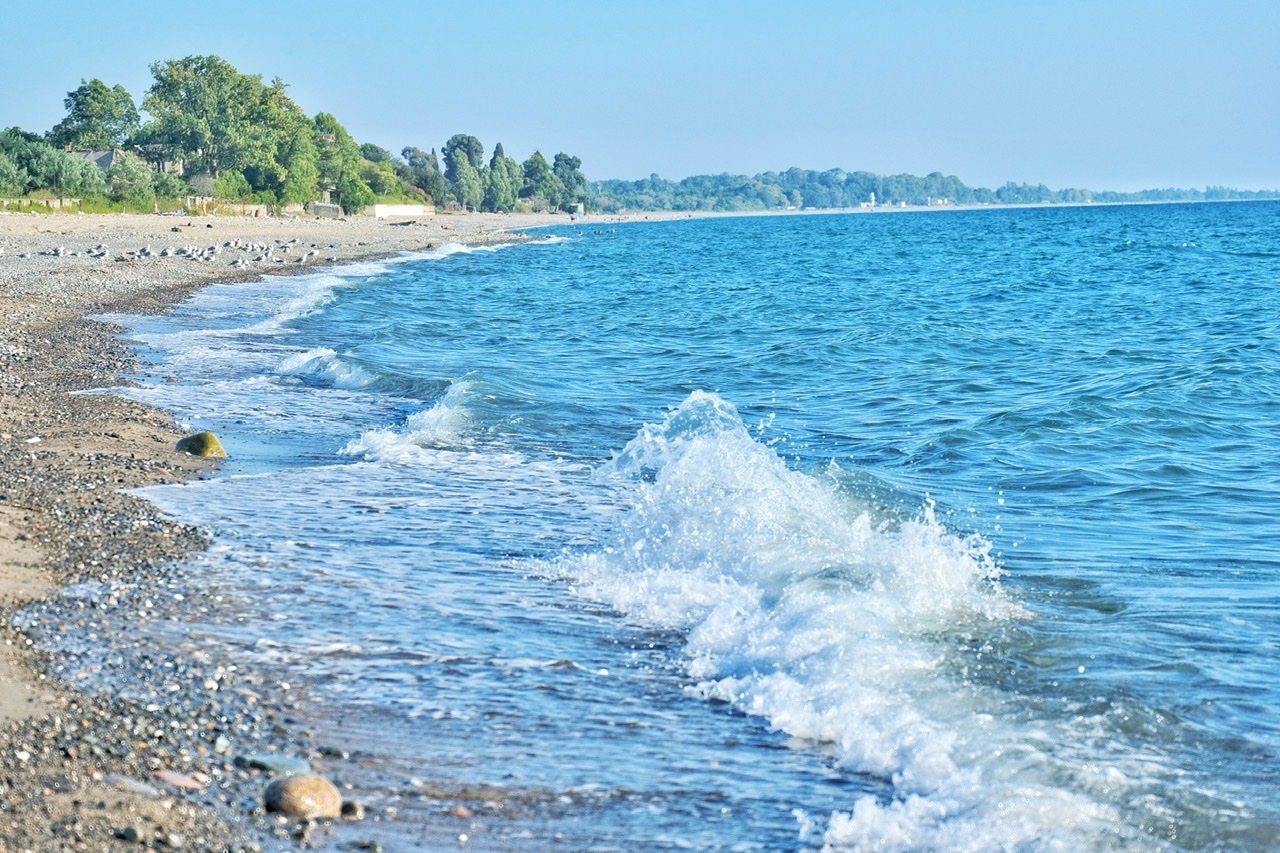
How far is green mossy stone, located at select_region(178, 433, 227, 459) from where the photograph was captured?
42.4ft

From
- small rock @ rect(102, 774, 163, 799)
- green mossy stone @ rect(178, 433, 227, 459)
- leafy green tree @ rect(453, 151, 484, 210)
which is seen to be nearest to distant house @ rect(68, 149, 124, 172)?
leafy green tree @ rect(453, 151, 484, 210)

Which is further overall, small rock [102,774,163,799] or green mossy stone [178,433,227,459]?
green mossy stone [178,433,227,459]

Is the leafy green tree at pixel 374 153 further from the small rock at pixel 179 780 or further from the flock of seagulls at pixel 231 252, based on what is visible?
the small rock at pixel 179 780

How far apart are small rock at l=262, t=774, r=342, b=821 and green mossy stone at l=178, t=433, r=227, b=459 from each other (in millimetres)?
8101

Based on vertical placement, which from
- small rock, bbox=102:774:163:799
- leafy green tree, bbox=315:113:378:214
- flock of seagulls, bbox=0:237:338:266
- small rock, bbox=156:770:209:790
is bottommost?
small rock, bbox=156:770:209:790

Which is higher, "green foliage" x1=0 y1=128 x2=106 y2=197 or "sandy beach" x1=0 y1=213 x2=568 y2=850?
"green foliage" x1=0 y1=128 x2=106 y2=197

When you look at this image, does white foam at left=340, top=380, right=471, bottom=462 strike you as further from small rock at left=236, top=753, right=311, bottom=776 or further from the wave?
small rock at left=236, top=753, right=311, bottom=776

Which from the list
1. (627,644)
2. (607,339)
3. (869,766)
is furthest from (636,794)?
(607,339)

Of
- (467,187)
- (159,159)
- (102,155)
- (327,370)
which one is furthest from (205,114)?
(327,370)

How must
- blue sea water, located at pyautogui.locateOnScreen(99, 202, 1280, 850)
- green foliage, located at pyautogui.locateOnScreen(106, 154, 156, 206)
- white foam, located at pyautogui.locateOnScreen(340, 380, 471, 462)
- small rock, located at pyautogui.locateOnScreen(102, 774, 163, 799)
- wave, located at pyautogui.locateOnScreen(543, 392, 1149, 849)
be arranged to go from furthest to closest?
green foliage, located at pyautogui.locateOnScreen(106, 154, 156, 206) → white foam, located at pyautogui.locateOnScreen(340, 380, 471, 462) → blue sea water, located at pyautogui.locateOnScreen(99, 202, 1280, 850) → wave, located at pyautogui.locateOnScreen(543, 392, 1149, 849) → small rock, located at pyautogui.locateOnScreen(102, 774, 163, 799)

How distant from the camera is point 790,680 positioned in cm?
714

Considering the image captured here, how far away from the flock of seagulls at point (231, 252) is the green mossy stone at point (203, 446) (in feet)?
100

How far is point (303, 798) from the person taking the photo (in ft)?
17.5

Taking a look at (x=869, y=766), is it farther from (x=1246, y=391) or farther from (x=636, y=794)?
(x=1246, y=391)
